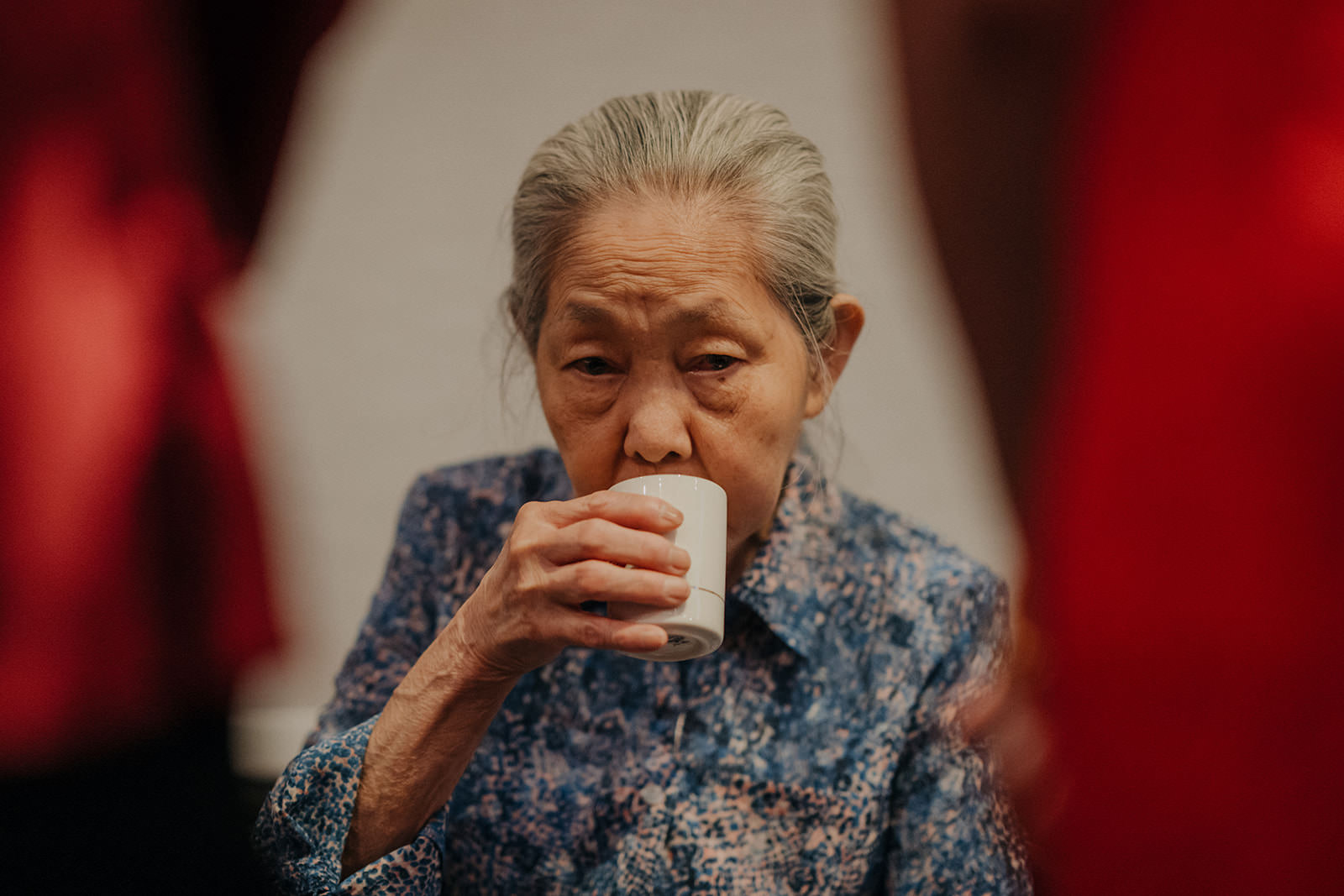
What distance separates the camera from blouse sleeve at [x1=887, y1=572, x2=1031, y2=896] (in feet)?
3.05

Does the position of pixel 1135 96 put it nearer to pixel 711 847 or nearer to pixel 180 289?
pixel 711 847

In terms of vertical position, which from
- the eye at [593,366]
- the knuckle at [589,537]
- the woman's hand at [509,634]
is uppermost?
the eye at [593,366]

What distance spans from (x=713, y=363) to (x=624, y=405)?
96 mm

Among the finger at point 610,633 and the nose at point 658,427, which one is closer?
the finger at point 610,633

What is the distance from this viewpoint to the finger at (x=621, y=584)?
0.75m

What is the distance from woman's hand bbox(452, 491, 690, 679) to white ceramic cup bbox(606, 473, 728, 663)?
0.01 metres

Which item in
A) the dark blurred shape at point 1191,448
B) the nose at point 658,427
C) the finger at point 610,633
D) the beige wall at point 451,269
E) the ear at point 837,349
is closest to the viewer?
the dark blurred shape at point 1191,448

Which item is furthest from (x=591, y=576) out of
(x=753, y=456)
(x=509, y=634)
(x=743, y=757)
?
(x=743, y=757)

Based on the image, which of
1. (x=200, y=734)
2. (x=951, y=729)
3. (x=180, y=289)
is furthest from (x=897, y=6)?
(x=200, y=734)

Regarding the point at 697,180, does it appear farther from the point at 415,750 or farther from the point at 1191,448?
the point at 415,750

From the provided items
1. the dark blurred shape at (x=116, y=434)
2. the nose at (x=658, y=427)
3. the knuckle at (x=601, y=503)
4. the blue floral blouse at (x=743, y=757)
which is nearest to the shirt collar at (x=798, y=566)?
the blue floral blouse at (x=743, y=757)

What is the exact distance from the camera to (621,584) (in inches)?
29.8

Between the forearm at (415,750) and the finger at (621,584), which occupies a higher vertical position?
the finger at (621,584)

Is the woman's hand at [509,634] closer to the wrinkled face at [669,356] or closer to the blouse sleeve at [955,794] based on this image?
the wrinkled face at [669,356]
